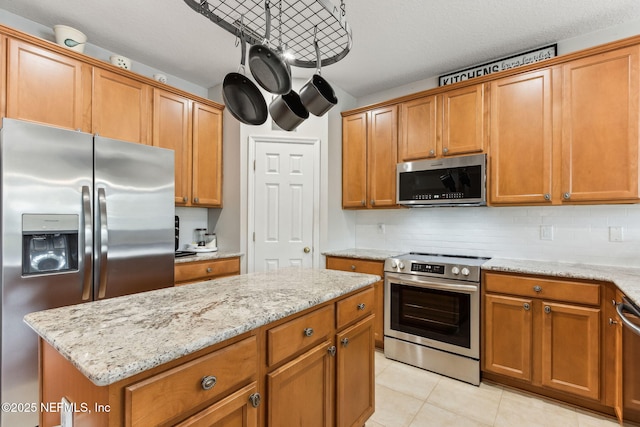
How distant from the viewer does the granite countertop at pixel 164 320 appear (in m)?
0.79

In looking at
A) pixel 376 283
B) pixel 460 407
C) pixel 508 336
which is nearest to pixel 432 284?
pixel 376 283

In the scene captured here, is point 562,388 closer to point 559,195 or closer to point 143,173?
point 559,195

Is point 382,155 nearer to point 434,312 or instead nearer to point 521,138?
point 521,138

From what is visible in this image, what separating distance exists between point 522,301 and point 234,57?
3219 mm

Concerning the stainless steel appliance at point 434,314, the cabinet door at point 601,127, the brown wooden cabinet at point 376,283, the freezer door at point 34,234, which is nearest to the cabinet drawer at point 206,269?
the freezer door at point 34,234

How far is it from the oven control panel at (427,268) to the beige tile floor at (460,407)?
0.87 m

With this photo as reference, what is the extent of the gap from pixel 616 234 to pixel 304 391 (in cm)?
267

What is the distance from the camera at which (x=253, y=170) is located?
321 cm

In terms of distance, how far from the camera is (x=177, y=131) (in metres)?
2.99

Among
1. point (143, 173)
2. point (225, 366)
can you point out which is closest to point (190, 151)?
point (143, 173)

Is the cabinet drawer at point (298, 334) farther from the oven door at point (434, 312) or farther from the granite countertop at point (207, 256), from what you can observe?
the granite countertop at point (207, 256)

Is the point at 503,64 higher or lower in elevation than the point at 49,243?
higher

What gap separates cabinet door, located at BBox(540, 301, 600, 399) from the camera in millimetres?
2047

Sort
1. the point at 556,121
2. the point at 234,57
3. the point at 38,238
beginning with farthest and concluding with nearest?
the point at 234,57
the point at 556,121
the point at 38,238
